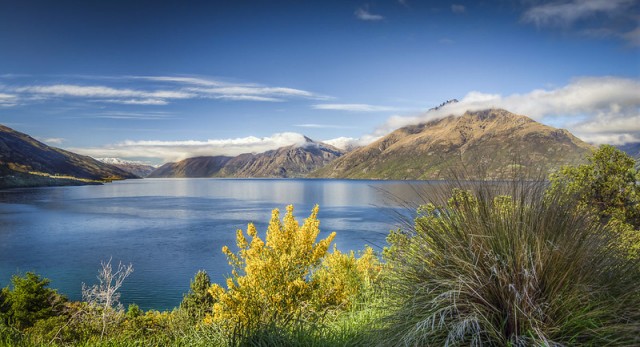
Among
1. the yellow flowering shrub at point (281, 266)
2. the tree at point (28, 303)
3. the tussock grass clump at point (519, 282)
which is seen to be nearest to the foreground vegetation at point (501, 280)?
the tussock grass clump at point (519, 282)

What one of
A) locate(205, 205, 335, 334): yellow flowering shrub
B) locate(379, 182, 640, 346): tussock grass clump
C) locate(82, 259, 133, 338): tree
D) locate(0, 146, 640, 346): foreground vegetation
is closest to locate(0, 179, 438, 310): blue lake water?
locate(205, 205, 335, 334): yellow flowering shrub

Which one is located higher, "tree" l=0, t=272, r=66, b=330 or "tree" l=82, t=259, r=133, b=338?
"tree" l=82, t=259, r=133, b=338

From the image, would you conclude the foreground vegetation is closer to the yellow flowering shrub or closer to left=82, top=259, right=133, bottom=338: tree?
left=82, top=259, right=133, bottom=338: tree

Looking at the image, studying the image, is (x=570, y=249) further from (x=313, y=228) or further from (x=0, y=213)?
(x=0, y=213)

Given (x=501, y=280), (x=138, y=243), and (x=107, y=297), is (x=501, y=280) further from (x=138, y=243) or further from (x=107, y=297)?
(x=138, y=243)

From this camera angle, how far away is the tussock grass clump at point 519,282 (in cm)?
337

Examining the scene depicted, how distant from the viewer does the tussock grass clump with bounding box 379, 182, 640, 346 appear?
3.37m

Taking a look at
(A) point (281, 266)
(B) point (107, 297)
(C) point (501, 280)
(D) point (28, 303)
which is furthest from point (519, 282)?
(D) point (28, 303)

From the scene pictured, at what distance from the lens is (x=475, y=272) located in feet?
11.9

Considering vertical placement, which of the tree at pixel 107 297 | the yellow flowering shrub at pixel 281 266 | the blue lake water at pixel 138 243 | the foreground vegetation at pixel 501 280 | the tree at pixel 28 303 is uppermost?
the foreground vegetation at pixel 501 280

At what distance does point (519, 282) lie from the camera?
361 cm

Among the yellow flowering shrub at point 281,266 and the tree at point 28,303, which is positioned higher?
the yellow flowering shrub at point 281,266

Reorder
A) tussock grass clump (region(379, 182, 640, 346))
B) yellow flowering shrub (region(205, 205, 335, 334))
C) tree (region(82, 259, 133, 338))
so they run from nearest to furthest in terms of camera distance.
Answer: tussock grass clump (region(379, 182, 640, 346))
tree (region(82, 259, 133, 338))
yellow flowering shrub (region(205, 205, 335, 334))

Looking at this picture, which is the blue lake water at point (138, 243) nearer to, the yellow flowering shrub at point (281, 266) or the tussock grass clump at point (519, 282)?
the yellow flowering shrub at point (281, 266)
